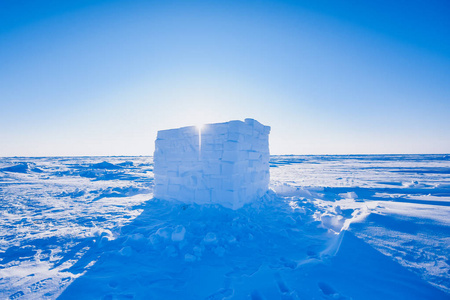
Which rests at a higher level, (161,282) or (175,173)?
(175,173)

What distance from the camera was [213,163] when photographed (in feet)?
18.0

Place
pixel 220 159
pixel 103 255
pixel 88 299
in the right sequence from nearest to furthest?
pixel 88 299
pixel 103 255
pixel 220 159

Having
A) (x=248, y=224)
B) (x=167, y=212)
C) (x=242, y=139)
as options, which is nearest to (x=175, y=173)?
(x=167, y=212)

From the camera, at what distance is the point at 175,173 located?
628 cm

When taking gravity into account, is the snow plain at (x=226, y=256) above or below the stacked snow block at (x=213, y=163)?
below

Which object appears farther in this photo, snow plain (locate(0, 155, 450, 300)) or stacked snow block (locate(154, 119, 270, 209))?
stacked snow block (locate(154, 119, 270, 209))

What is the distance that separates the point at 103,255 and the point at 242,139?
12.8 feet

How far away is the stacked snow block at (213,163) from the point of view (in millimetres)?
5320

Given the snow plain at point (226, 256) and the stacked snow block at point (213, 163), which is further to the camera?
the stacked snow block at point (213, 163)

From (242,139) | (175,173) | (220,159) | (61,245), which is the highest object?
(242,139)

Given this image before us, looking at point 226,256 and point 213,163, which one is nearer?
point 226,256

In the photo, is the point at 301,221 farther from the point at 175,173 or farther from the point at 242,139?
the point at 175,173

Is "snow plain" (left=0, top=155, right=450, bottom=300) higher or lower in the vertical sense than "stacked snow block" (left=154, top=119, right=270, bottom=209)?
lower

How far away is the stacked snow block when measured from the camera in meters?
5.32
